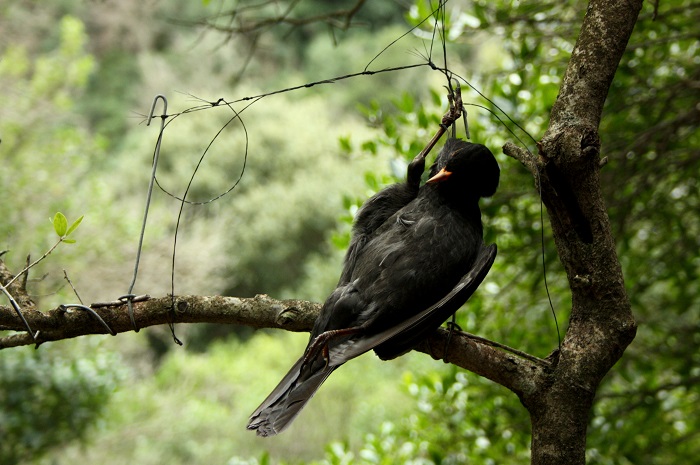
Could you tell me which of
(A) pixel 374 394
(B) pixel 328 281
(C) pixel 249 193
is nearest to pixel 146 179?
(C) pixel 249 193

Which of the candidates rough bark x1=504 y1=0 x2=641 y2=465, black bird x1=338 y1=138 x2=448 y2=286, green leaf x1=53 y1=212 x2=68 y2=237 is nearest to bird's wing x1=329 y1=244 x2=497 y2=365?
rough bark x1=504 y1=0 x2=641 y2=465

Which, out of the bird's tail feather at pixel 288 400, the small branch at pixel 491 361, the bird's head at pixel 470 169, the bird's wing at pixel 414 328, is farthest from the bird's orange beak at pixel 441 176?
the bird's tail feather at pixel 288 400

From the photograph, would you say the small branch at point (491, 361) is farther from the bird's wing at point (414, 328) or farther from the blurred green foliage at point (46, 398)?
the blurred green foliage at point (46, 398)

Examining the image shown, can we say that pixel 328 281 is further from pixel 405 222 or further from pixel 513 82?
pixel 405 222

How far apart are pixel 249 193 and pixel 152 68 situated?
4.78 meters

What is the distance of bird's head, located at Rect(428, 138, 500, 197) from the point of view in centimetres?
183

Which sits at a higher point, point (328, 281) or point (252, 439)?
point (328, 281)

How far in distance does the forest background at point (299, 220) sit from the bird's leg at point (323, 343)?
66 centimetres

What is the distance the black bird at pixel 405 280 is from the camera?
1.54 m

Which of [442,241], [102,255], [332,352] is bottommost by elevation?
[332,352]

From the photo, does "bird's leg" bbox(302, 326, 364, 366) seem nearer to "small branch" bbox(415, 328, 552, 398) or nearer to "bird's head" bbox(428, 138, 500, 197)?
"small branch" bbox(415, 328, 552, 398)

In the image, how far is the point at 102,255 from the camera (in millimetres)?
8344

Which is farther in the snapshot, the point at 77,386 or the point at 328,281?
the point at 328,281

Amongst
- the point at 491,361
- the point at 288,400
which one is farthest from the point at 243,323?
the point at 491,361
